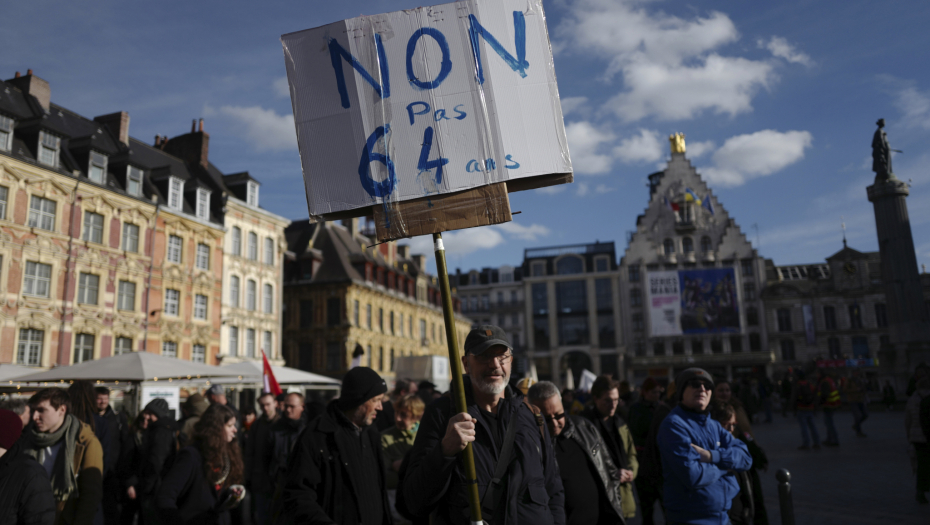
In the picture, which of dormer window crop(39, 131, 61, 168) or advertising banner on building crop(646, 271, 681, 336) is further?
advertising banner on building crop(646, 271, 681, 336)

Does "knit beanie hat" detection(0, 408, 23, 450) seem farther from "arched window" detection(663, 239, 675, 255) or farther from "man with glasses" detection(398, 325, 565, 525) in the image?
"arched window" detection(663, 239, 675, 255)

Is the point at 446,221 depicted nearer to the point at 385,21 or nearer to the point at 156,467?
the point at 385,21

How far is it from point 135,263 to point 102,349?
3693 mm

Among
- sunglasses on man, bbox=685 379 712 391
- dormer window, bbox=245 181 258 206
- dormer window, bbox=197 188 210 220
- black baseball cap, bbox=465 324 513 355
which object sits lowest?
sunglasses on man, bbox=685 379 712 391

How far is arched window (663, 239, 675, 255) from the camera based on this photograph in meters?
A: 59.6

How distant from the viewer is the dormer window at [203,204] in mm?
29609

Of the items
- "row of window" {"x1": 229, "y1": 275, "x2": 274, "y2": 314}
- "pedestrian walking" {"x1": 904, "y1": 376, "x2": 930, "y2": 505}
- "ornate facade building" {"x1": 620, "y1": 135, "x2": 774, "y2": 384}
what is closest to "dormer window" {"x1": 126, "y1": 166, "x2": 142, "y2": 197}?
"row of window" {"x1": 229, "y1": 275, "x2": 274, "y2": 314}

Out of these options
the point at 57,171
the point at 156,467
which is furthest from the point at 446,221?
the point at 57,171

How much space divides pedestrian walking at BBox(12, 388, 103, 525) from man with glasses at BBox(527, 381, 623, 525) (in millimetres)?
3228

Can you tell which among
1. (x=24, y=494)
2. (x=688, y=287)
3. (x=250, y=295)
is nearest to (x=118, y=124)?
(x=250, y=295)

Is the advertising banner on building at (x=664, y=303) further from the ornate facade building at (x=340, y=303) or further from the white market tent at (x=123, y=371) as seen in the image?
the white market tent at (x=123, y=371)

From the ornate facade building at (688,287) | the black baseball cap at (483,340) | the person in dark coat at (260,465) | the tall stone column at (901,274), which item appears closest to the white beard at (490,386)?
the black baseball cap at (483,340)

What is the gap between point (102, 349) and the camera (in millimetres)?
24188

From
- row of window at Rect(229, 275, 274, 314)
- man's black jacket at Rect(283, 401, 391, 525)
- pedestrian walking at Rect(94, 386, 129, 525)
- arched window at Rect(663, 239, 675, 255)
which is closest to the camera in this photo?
man's black jacket at Rect(283, 401, 391, 525)
